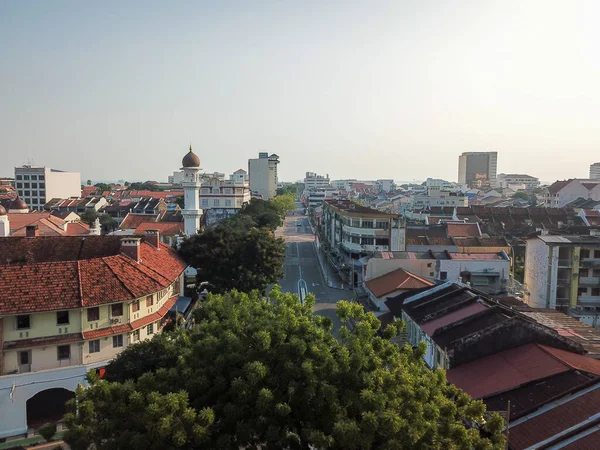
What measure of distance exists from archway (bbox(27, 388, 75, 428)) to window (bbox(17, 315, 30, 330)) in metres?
3.05

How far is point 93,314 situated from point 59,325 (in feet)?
4.37

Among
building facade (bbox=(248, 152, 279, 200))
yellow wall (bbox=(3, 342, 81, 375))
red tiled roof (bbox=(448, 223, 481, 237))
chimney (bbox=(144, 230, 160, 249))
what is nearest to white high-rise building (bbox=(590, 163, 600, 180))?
building facade (bbox=(248, 152, 279, 200))

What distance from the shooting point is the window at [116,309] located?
21.2 m

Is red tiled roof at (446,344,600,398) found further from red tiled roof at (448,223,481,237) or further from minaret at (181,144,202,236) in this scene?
minaret at (181,144,202,236)

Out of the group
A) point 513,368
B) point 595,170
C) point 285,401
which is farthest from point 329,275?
point 595,170

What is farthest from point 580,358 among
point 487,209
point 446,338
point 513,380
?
point 487,209

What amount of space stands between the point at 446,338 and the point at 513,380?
4177 mm

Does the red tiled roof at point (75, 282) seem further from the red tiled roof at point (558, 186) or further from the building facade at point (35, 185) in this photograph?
the red tiled roof at point (558, 186)

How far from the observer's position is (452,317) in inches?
923

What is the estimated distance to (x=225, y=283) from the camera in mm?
31953

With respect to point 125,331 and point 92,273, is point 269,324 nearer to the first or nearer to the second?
point 125,331

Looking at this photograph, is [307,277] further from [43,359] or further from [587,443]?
[587,443]

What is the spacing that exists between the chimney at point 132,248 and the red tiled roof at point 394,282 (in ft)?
49.8

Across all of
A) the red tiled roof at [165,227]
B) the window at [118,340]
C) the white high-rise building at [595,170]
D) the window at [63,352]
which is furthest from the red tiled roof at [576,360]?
the white high-rise building at [595,170]
